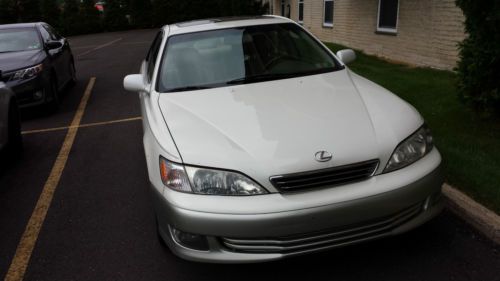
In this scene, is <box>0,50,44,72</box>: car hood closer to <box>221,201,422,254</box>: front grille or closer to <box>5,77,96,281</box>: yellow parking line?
<box>5,77,96,281</box>: yellow parking line

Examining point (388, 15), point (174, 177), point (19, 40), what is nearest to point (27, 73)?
point (19, 40)

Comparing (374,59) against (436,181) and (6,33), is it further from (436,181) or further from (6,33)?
(436,181)

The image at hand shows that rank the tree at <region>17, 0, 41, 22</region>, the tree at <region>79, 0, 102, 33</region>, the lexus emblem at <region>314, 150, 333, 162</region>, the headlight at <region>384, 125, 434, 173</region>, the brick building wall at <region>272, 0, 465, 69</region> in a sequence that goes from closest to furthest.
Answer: the lexus emblem at <region>314, 150, 333, 162</region>, the headlight at <region>384, 125, 434, 173</region>, the brick building wall at <region>272, 0, 465, 69</region>, the tree at <region>79, 0, 102, 33</region>, the tree at <region>17, 0, 41, 22</region>

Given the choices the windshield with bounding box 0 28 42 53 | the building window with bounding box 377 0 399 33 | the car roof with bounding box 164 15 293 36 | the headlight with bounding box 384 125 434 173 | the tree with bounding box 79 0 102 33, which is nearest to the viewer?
the headlight with bounding box 384 125 434 173

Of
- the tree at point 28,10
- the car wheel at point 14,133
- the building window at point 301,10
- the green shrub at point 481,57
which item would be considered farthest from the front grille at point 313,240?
the tree at point 28,10

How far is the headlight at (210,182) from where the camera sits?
8.93ft

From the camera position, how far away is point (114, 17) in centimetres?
3588

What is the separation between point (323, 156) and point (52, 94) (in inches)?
262

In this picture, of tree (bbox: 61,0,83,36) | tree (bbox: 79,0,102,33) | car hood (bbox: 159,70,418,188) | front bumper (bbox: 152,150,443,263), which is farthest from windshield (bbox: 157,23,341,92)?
tree (bbox: 79,0,102,33)

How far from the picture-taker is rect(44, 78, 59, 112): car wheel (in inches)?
314

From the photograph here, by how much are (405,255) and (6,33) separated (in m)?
8.28

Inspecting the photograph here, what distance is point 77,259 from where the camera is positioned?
3424 millimetres

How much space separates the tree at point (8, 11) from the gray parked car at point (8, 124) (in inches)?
1318

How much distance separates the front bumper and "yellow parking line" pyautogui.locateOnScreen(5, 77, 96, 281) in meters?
1.27
